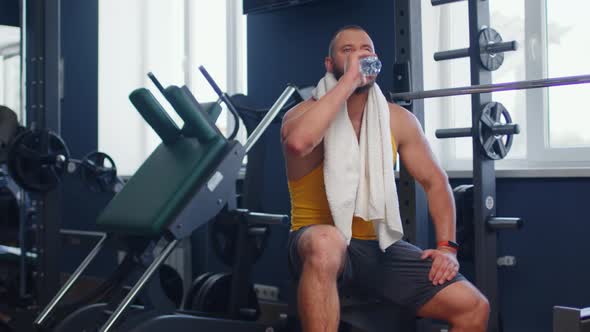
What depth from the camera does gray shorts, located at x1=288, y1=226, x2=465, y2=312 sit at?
2.06 m

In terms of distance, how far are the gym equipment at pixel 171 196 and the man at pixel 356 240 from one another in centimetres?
40

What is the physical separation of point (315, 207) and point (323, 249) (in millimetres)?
265

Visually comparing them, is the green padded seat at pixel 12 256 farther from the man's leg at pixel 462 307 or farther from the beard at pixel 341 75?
the man's leg at pixel 462 307

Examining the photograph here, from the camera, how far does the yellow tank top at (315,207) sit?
219 cm

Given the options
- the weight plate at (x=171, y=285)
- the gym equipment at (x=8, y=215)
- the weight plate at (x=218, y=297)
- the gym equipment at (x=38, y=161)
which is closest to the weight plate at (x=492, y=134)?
the weight plate at (x=218, y=297)

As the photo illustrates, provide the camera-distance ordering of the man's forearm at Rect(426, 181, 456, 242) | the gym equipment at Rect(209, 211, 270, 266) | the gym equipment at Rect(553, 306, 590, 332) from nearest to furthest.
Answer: the gym equipment at Rect(553, 306, 590, 332)
the man's forearm at Rect(426, 181, 456, 242)
the gym equipment at Rect(209, 211, 270, 266)

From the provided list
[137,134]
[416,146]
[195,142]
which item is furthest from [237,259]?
[137,134]

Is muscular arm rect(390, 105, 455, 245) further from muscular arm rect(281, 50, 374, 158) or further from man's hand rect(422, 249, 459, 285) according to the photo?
muscular arm rect(281, 50, 374, 158)

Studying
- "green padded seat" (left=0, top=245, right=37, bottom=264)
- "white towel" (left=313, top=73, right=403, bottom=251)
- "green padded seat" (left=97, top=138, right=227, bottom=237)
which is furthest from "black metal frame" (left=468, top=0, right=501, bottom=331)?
"green padded seat" (left=0, top=245, right=37, bottom=264)

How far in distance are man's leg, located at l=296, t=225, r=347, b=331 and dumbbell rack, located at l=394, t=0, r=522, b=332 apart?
470mm

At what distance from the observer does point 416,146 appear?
227 cm

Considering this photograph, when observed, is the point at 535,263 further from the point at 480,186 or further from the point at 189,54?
the point at 189,54

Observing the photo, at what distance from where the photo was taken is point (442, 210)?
2.17 meters

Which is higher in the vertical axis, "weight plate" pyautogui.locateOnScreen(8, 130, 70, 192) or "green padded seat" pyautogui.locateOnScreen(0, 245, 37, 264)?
"weight plate" pyautogui.locateOnScreen(8, 130, 70, 192)
